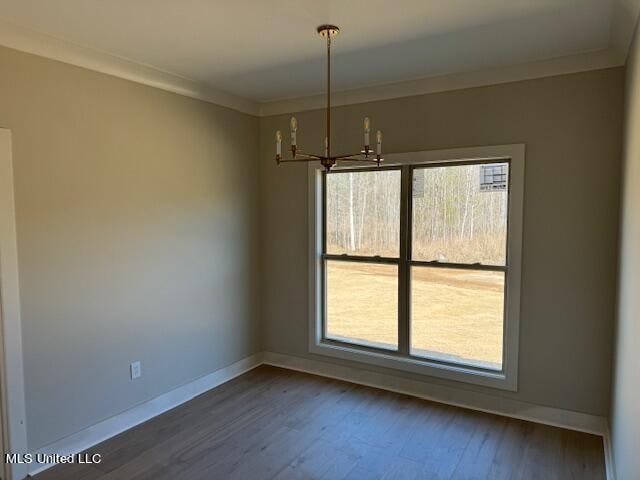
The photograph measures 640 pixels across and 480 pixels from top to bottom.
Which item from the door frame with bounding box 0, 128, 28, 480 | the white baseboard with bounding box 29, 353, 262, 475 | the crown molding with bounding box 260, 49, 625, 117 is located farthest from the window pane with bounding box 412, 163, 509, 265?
the door frame with bounding box 0, 128, 28, 480

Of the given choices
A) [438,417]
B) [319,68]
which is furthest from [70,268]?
[438,417]

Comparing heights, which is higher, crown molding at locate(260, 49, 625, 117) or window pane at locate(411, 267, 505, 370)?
crown molding at locate(260, 49, 625, 117)

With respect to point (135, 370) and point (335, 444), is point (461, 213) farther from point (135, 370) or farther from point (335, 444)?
point (135, 370)

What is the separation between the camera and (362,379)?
13.4 feet

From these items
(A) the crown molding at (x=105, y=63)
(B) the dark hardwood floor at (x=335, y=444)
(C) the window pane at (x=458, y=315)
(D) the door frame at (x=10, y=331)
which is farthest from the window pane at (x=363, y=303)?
(D) the door frame at (x=10, y=331)

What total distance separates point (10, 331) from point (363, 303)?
2730 millimetres

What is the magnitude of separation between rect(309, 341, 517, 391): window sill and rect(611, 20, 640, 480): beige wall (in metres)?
0.81

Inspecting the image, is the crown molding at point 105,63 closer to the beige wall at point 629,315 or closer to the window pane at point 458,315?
the window pane at point 458,315

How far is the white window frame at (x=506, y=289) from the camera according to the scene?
10.8 feet

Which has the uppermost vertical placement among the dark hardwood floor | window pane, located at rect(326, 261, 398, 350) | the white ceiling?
the white ceiling

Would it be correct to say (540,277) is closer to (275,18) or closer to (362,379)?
(362,379)

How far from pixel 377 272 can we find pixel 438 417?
4.30ft

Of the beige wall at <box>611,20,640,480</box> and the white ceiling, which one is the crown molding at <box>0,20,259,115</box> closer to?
the white ceiling

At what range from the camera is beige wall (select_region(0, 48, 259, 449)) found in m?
2.71
